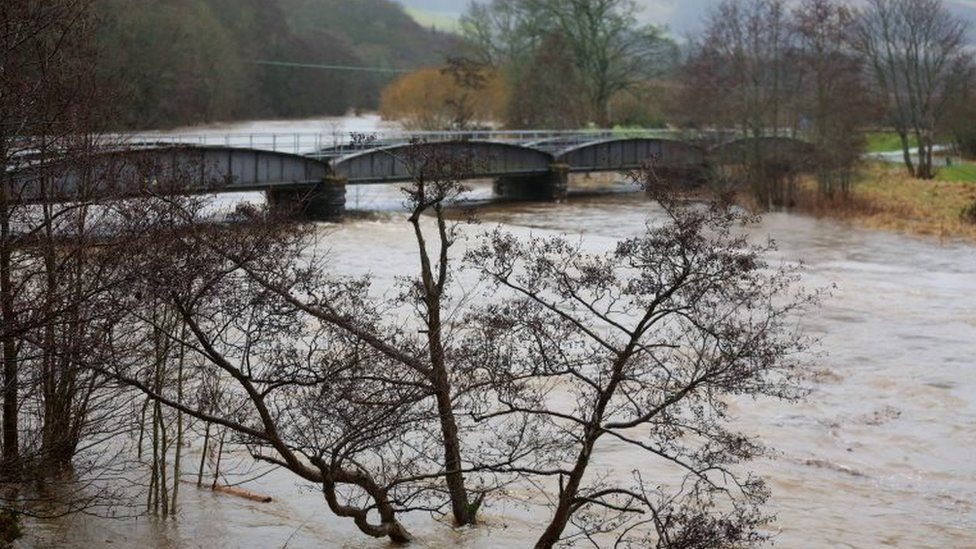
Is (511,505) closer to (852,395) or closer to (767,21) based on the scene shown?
(852,395)

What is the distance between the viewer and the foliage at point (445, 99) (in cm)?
8000

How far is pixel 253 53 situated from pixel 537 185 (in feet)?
91.3

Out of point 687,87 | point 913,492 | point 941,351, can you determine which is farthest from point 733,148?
point 913,492

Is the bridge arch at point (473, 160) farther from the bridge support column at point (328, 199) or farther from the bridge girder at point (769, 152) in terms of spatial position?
the bridge girder at point (769, 152)

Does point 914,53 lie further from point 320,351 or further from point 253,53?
point 320,351

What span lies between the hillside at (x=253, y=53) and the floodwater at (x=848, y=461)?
847 cm

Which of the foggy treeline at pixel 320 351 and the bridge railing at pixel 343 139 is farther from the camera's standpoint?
the bridge railing at pixel 343 139

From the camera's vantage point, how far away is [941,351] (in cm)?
2614

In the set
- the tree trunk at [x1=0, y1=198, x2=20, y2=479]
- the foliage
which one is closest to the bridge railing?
the foliage

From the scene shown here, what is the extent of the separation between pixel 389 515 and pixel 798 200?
42092 mm

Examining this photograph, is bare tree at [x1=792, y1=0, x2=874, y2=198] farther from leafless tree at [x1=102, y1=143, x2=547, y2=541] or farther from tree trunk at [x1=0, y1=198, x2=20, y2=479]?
tree trunk at [x1=0, y1=198, x2=20, y2=479]

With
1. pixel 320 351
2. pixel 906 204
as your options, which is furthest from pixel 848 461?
pixel 906 204

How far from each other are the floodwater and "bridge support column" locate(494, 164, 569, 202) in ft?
82.1

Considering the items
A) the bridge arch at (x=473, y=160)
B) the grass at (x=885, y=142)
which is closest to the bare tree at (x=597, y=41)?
the grass at (x=885, y=142)
